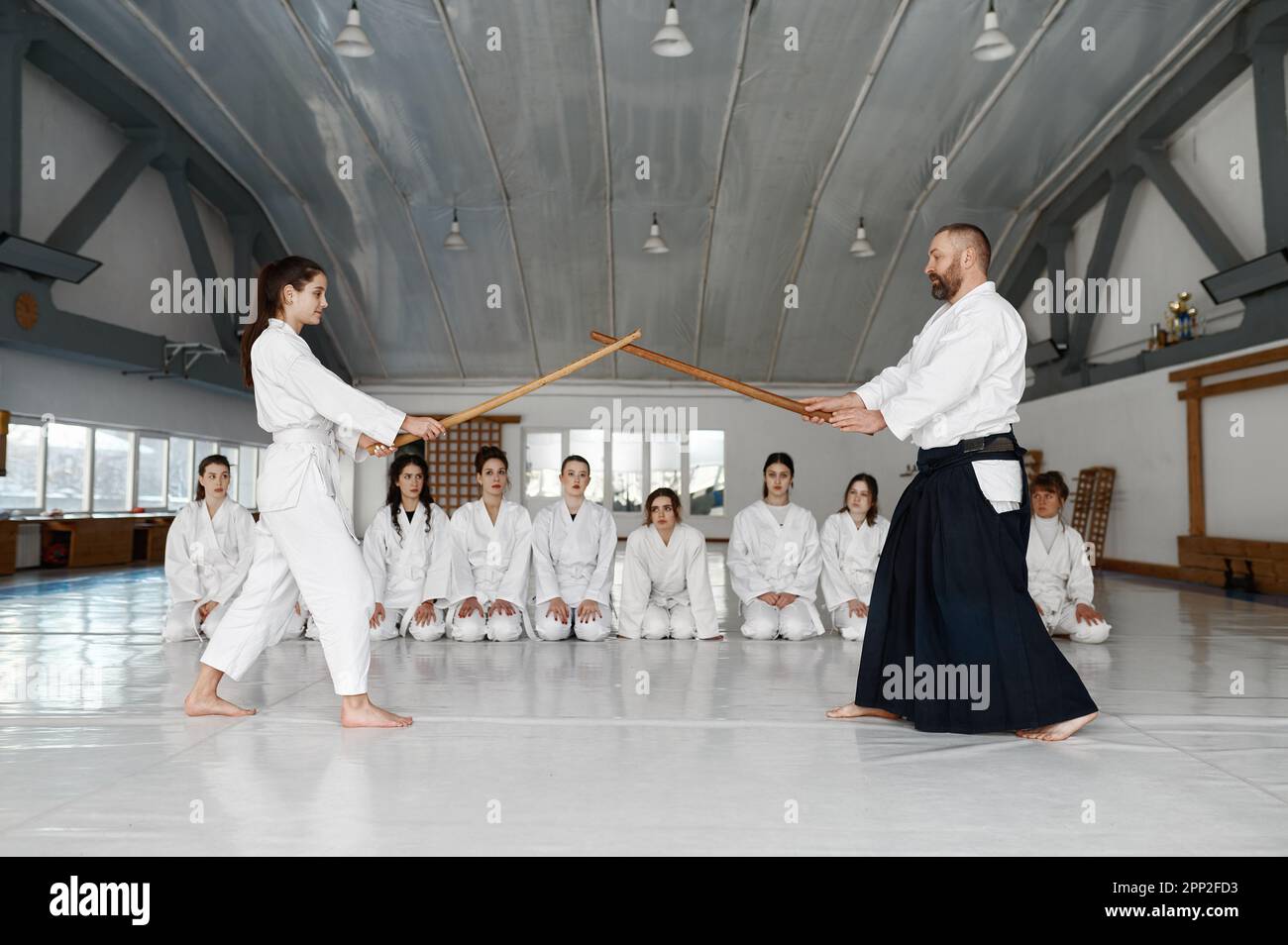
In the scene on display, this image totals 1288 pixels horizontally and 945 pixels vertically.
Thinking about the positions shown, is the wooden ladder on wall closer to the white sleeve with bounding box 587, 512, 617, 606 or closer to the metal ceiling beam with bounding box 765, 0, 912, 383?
the metal ceiling beam with bounding box 765, 0, 912, 383

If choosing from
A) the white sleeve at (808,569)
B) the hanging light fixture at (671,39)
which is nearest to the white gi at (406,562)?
the white sleeve at (808,569)

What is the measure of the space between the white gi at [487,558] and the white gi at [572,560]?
0.29 feet

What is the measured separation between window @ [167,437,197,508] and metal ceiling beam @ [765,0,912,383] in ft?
29.7

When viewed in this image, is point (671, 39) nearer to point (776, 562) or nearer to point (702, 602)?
point (776, 562)

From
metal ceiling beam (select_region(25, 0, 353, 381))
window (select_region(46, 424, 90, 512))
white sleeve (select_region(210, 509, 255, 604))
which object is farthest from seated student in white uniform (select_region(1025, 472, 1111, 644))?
window (select_region(46, 424, 90, 512))

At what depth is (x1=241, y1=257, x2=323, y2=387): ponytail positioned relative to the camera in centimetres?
307

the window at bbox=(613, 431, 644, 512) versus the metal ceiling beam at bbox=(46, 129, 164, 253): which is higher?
the metal ceiling beam at bbox=(46, 129, 164, 253)

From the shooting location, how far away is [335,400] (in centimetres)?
293

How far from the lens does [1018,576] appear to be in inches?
112

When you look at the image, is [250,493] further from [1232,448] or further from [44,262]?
[1232,448]

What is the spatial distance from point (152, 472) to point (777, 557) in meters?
9.78

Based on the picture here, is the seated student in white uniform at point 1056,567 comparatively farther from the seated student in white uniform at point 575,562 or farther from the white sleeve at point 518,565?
the white sleeve at point 518,565

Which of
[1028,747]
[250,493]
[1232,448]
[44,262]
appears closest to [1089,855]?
[1028,747]

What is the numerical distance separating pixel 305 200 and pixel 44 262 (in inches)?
178
